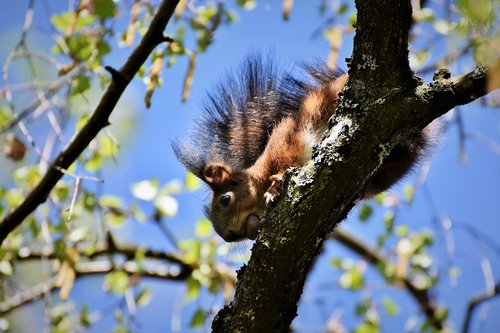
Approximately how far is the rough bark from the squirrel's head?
38.2 inches

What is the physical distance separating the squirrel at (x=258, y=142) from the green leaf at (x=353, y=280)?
6.11 feet

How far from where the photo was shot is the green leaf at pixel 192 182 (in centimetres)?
379

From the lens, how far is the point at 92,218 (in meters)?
4.84

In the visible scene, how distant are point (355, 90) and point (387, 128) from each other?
153mm

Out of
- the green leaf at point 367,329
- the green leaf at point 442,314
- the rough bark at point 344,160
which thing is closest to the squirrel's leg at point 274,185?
the rough bark at point 344,160

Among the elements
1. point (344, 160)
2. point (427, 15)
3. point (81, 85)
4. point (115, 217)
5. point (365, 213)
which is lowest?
point (344, 160)

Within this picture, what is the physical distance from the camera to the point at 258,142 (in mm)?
3381

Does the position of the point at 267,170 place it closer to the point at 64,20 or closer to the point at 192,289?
the point at 64,20

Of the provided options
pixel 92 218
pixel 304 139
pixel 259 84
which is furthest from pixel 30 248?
pixel 304 139

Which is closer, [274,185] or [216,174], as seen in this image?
[274,185]

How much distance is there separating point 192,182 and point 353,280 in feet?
5.58

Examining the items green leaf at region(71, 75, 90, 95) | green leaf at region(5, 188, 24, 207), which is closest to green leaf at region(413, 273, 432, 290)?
green leaf at region(5, 188, 24, 207)

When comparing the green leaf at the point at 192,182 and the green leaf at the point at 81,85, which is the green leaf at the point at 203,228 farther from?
the green leaf at the point at 81,85

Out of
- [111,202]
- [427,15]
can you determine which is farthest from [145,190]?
[427,15]
